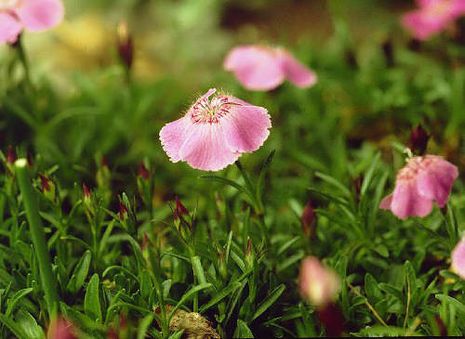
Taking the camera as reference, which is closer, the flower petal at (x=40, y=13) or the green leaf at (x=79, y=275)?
the green leaf at (x=79, y=275)

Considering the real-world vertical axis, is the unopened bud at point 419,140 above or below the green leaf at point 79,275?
above

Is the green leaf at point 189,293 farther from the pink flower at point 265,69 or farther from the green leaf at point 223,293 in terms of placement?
the pink flower at point 265,69

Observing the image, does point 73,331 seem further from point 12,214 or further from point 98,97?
point 98,97

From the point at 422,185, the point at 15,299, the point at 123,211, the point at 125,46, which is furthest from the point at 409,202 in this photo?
the point at 125,46

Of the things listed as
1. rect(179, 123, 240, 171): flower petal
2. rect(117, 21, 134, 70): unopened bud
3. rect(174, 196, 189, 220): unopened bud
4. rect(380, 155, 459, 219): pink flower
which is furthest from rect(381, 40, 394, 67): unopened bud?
rect(174, 196, 189, 220): unopened bud

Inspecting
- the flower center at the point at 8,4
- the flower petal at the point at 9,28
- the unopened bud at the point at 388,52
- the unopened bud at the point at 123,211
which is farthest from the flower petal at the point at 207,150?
the unopened bud at the point at 388,52

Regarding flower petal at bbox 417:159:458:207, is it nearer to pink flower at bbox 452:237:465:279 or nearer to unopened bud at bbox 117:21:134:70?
pink flower at bbox 452:237:465:279

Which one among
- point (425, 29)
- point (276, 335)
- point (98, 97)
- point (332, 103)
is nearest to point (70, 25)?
point (98, 97)
